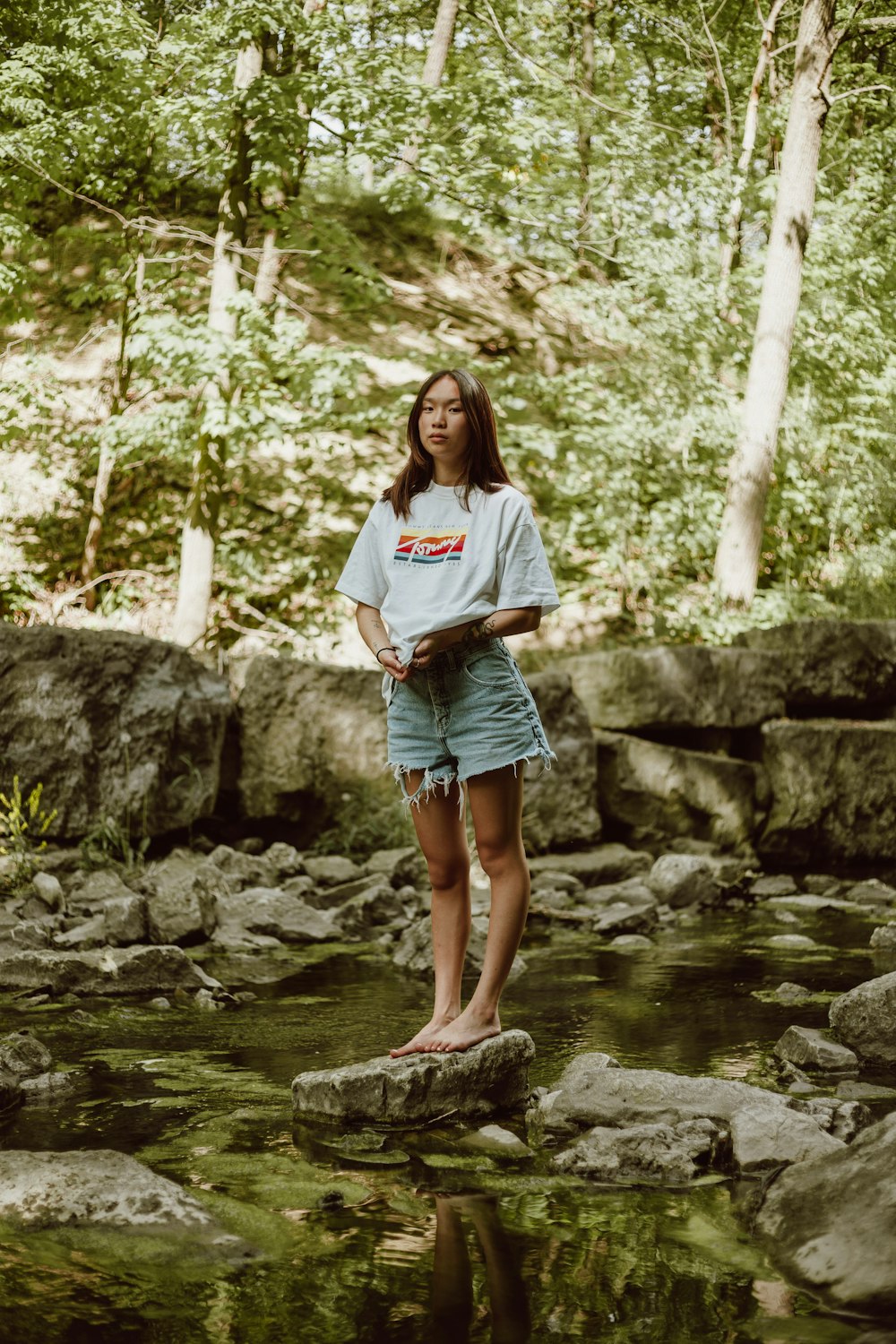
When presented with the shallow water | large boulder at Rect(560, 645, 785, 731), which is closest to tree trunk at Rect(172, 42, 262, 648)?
large boulder at Rect(560, 645, 785, 731)

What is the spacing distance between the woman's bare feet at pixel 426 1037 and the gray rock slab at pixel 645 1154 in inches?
18.9

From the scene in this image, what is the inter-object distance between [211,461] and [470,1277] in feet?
26.4

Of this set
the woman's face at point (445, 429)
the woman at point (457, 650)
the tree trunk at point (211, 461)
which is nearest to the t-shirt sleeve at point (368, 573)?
the woman at point (457, 650)

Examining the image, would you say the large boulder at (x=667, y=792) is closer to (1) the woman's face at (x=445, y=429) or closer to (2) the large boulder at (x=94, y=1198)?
(1) the woman's face at (x=445, y=429)

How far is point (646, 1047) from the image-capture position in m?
3.45

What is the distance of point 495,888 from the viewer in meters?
2.89

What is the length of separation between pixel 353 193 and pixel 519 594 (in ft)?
31.4

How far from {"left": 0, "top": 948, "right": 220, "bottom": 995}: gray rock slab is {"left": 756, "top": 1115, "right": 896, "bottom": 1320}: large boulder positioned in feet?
8.07

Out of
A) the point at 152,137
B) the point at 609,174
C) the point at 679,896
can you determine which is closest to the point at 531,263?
the point at 609,174

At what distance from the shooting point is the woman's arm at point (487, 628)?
2.71 meters

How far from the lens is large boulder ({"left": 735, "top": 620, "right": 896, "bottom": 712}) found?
8289 millimetres

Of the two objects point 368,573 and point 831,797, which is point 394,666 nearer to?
point 368,573

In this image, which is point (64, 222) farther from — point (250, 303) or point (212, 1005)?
point (212, 1005)

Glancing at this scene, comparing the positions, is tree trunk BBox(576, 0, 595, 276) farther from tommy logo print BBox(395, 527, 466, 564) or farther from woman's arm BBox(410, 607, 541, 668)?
woman's arm BBox(410, 607, 541, 668)
